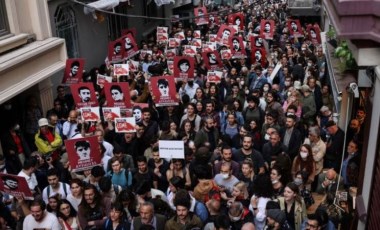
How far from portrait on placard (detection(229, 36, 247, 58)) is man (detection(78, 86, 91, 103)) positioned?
5.00 m

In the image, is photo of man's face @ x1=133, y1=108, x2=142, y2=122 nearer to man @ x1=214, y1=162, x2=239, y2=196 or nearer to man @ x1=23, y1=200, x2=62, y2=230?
man @ x1=214, y1=162, x2=239, y2=196

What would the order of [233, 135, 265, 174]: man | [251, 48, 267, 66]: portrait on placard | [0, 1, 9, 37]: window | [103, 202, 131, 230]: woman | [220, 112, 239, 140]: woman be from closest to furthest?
1. [103, 202, 131, 230]: woman
2. [233, 135, 265, 174]: man
3. [220, 112, 239, 140]: woman
4. [0, 1, 9, 37]: window
5. [251, 48, 267, 66]: portrait on placard

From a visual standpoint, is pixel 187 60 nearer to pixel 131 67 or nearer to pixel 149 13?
pixel 131 67

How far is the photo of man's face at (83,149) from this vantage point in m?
7.45

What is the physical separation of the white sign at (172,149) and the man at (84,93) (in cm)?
307

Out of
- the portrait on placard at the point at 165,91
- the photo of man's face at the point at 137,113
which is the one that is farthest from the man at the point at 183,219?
the portrait on placard at the point at 165,91

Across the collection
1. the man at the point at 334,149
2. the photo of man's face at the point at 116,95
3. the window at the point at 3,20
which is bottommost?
the man at the point at 334,149

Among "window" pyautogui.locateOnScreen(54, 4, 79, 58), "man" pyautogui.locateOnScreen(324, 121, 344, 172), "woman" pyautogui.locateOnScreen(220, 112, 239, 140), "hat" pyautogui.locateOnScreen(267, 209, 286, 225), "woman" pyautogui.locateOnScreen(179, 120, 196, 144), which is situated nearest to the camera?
"hat" pyautogui.locateOnScreen(267, 209, 286, 225)

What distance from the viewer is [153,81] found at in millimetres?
10078

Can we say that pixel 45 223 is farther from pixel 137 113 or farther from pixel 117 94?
pixel 117 94

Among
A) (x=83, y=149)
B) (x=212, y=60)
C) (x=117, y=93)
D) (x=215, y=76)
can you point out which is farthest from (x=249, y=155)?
(x=212, y=60)

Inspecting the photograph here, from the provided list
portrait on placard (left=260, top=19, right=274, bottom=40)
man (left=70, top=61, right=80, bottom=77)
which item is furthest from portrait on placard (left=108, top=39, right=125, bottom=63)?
portrait on placard (left=260, top=19, right=274, bottom=40)

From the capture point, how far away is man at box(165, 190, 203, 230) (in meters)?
5.64

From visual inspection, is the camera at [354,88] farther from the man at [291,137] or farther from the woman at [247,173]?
the woman at [247,173]
